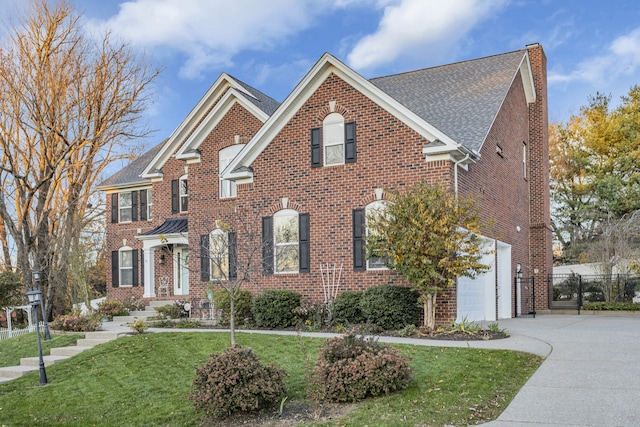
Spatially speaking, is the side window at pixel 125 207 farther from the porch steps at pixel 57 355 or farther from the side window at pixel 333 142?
the side window at pixel 333 142

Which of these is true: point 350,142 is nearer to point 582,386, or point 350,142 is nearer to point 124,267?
point 582,386

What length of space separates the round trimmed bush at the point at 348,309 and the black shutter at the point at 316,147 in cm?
402

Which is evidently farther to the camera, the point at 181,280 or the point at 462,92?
the point at 181,280

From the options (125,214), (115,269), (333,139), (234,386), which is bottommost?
(234,386)

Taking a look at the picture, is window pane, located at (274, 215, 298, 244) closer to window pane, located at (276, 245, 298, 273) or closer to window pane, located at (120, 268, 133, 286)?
window pane, located at (276, 245, 298, 273)

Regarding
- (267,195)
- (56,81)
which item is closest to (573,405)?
(267,195)

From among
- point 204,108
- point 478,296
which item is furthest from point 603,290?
point 204,108

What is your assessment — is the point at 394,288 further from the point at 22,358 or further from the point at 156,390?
the point at 22,358

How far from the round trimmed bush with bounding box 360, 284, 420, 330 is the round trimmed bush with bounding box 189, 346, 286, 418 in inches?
243

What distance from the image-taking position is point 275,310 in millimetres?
16031

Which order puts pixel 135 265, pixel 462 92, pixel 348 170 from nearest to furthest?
pixel 348 170
pixel 462 92
pixel 135 265

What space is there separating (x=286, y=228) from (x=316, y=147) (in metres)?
2.52

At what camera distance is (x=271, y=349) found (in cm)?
1221

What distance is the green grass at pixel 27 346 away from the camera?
574 inches
